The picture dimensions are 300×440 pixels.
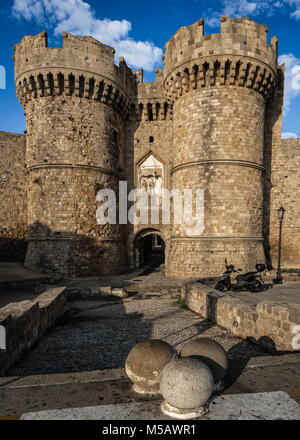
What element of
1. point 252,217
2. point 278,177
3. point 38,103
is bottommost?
point 252,217

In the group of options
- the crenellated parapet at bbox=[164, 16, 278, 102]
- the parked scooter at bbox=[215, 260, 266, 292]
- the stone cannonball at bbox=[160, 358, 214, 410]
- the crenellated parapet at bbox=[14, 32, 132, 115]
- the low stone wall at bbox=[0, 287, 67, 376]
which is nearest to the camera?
the stone cannonball at bbox=[160, 358, 214, 410]

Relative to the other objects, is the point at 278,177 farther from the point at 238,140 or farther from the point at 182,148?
the point at 182,148

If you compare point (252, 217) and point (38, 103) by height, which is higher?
point (38, 103)

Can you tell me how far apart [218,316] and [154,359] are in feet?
13.1

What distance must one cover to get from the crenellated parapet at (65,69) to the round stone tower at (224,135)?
378 cm

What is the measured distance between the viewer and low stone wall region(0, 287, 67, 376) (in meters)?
4.12

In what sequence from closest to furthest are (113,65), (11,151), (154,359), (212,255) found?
(154,359)
(212,255)
(113,65)
(11,151)

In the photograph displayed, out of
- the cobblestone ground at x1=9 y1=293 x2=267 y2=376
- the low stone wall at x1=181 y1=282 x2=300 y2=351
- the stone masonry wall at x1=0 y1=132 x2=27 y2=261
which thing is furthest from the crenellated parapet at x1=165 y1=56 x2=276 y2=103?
the stone masonry wall at x1=0 y1=132 x2=27 y2=261

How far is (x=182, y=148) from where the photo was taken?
13.5m

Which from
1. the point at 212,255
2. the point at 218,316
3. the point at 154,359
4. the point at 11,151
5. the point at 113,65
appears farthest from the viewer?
the point at 11,151

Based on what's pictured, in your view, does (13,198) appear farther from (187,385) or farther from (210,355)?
(187,385)

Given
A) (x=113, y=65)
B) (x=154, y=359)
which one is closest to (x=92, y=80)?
(x=113, y=65)

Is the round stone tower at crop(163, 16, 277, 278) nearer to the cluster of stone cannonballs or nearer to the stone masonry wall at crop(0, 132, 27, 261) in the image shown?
the cluster of stone cannonballs

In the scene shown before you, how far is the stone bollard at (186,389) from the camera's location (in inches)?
88.4
